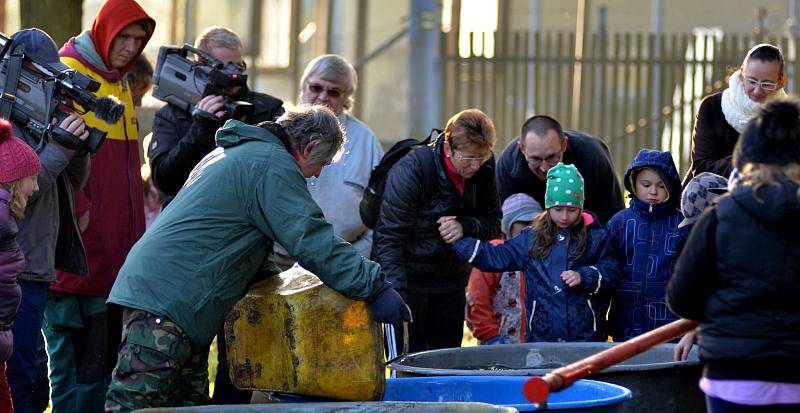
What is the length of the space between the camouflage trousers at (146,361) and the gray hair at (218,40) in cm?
226

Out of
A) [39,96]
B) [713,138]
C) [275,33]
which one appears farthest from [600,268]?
[275,33]

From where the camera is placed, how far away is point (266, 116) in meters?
7.12

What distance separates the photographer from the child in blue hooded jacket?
661 centimetres

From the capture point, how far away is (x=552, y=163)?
720cm

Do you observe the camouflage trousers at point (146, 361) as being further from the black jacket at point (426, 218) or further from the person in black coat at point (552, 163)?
the person in black coat at point (552, 163)

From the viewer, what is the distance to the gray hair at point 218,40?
727cm

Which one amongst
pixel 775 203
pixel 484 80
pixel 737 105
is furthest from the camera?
pixel 484 80

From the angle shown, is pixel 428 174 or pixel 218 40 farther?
pixel 218 40

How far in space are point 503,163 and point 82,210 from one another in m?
2.26

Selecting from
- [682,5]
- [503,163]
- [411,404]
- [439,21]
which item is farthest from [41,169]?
[682,5]

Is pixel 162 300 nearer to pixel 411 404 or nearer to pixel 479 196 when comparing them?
pixel 411 404

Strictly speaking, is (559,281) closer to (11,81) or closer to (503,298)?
(503,298)

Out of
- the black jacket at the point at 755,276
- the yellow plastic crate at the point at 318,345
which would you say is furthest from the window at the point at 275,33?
the black jacket at the point at 755,276

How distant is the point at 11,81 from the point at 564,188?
8.34 feet
